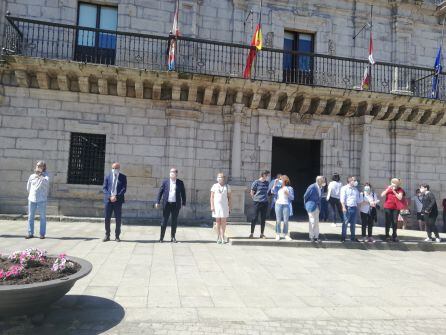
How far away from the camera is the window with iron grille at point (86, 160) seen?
11.9 meters

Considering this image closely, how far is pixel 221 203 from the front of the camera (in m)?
8.69

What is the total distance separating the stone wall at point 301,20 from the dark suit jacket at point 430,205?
7.08 metres

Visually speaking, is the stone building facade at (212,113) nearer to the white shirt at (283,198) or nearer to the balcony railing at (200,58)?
the balcony railing at (200,58)

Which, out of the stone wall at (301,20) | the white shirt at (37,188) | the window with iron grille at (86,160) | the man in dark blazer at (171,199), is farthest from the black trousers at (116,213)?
the stone wall at (301,20)

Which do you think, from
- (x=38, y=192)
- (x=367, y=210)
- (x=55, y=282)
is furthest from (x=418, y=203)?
(x=55, y=282)

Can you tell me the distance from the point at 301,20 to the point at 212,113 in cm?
548

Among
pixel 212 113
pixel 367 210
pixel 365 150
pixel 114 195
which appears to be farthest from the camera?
pixel 365 150

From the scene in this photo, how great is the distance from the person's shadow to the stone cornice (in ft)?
28.1

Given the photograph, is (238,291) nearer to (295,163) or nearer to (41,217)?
(41,217)

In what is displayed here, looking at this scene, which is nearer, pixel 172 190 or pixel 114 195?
pixel 114 195

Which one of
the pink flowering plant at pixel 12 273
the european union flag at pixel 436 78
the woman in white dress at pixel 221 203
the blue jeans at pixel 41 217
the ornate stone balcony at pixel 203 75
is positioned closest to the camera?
the pink flowering plant at pixel 12 273

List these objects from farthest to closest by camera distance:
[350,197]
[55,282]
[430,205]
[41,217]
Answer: [430,205]
[350,197]
[41,217]
[55,282]

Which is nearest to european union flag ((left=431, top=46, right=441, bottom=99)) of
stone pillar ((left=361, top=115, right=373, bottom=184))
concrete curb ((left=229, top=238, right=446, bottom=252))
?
stone pillar ((left=361, top=115, right=373, bottom=184))

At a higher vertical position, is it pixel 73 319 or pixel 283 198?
pixel 283 198
